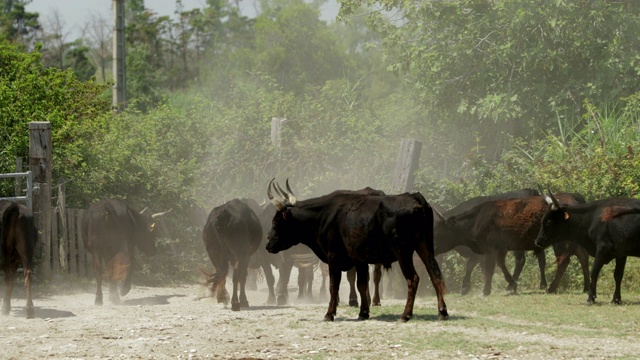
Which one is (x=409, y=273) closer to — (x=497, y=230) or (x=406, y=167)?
(x=497, y=230)

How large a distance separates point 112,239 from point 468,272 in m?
6.04

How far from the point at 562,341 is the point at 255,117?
19400 millimetres

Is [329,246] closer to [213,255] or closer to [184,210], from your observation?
[213,255]

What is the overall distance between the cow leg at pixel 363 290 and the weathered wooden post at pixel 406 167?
693 cm

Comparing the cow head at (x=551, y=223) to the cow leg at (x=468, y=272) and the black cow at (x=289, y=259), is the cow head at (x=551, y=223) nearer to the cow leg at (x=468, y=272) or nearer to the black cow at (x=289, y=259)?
the cow leg at (x=468, y=272)

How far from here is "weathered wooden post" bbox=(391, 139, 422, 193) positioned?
21250 millimetres

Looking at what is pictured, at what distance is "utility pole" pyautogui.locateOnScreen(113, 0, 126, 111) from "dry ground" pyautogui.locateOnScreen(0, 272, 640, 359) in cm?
1359

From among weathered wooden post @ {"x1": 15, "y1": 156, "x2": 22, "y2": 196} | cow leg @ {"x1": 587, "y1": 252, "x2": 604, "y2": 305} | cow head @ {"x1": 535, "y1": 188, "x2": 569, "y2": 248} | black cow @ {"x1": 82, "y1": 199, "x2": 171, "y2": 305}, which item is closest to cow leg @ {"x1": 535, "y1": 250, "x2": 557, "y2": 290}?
cow head @ {"x1": 535, "y1": 188, "x2": 569, "y2": 248}

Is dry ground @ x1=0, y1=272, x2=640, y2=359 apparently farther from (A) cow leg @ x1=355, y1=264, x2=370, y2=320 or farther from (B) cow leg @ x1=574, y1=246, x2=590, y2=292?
(B) cow leg @ x1=574, y1=246, x2=590, y2=292

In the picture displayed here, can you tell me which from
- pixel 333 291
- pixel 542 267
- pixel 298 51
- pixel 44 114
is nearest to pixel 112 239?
pixel 44 114

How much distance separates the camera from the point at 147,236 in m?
20.1

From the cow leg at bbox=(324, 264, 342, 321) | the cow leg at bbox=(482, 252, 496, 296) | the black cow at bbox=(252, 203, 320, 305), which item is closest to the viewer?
the cow leg at bbox=(324, 264, 342, 321)

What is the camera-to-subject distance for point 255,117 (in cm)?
3027

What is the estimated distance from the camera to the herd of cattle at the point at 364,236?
13812 millimetres
